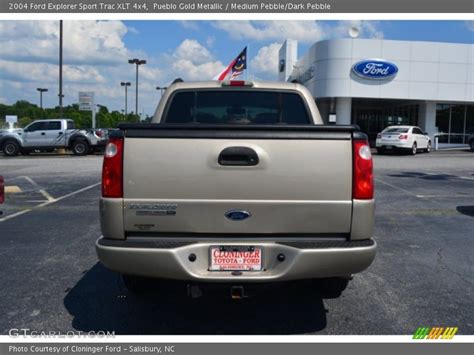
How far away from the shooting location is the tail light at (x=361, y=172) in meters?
3.47

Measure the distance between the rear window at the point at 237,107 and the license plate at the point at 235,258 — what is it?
6.49 feet

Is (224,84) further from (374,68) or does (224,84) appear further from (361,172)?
(374,68)

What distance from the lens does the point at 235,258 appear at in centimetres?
350

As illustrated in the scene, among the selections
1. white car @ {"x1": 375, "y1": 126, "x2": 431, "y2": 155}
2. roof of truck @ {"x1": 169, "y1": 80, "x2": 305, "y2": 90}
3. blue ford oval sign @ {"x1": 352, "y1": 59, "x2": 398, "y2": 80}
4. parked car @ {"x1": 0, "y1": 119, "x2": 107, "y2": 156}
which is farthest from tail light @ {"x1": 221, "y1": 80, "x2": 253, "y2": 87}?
blue ford oval sign @ {"x1": 352, "y1": 59, "x2": 398, "y2": 80}

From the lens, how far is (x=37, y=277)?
5250 millimetres

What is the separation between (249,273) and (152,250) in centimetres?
70

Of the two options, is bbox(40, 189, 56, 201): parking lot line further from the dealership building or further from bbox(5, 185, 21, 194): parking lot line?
the dealership building

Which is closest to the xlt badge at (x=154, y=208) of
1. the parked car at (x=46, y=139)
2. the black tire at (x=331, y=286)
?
the black tire at (x=331, y=286)

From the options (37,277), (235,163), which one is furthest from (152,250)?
(37,277)

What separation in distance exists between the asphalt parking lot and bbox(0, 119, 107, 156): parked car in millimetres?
18769

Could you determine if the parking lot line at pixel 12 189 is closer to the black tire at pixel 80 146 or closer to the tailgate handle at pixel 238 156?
the tailgate handle at pixel 238 156
